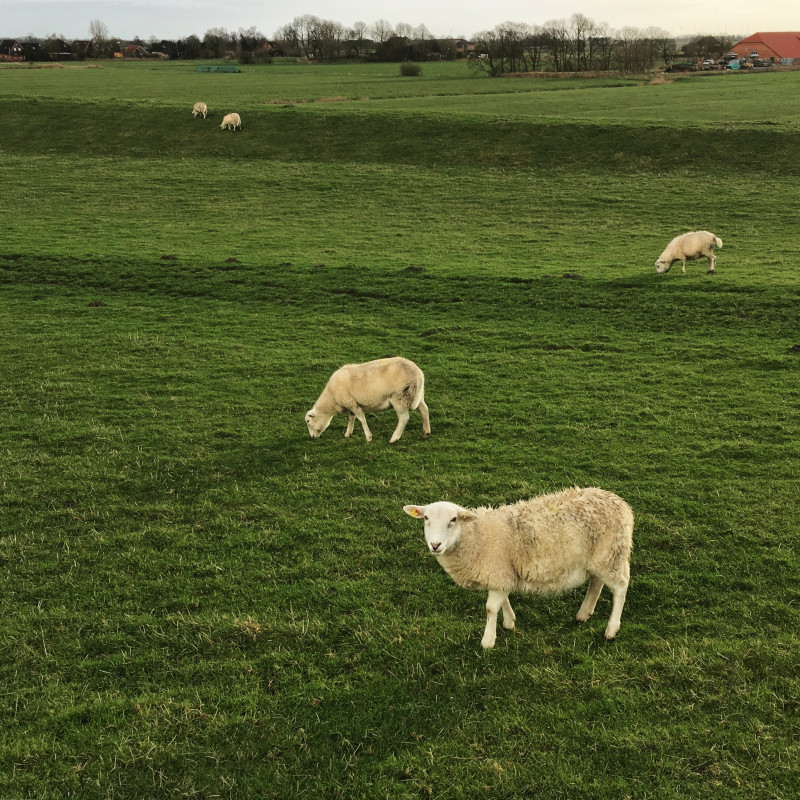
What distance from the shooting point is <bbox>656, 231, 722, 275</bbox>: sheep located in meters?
22.3

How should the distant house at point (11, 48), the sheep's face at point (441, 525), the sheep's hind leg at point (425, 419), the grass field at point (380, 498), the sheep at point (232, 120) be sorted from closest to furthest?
the grass field at point (380, 498) < the sheep's face at point (441, 525) < the sheep's hind leg at point (425, 419) < the sheep at point (232, 120) < the distant house at point (11, 48)

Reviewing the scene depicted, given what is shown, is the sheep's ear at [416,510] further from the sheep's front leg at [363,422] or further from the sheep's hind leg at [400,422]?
the sheep's front leg at [363,422]

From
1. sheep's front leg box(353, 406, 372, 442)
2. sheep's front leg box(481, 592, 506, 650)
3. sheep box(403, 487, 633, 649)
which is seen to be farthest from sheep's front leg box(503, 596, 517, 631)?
sheep's front leg box(353, 406, 372, 442)

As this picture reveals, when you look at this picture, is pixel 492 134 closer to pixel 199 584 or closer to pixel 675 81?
pixel 199 584

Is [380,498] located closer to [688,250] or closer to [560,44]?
[688,250]

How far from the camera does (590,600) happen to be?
7648 millimetres

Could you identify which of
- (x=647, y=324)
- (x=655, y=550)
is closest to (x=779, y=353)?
(x=647, y=324)

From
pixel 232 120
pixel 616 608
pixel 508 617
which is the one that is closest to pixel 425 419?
pixel 508 617

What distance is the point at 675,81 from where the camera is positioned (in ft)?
263

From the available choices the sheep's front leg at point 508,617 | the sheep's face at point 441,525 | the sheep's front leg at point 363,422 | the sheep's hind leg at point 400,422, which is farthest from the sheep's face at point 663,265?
the sheep's face at point 441,525

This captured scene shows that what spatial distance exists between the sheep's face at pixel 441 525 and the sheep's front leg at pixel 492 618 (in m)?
0.70

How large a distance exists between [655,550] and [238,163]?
3811 cm

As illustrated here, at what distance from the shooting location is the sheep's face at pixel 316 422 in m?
12.4

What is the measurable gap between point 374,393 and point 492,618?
5558 millimetres
